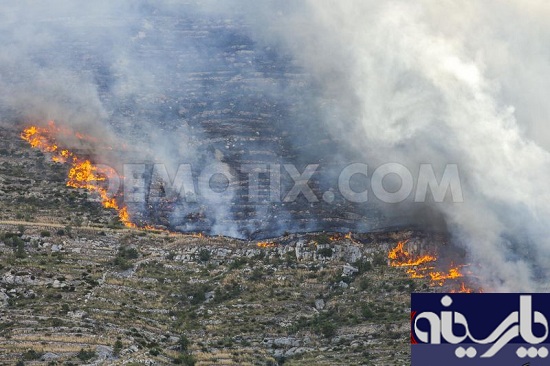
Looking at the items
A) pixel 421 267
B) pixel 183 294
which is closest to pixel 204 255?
pixel 183 294

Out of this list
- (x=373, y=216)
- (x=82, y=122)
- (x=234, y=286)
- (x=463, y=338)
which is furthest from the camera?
(x=82, y=122)

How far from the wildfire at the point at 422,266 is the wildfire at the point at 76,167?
87.8ft

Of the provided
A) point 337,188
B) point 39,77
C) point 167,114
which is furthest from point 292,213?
point 39,77

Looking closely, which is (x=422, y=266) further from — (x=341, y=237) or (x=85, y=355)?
(x=85, y=355)

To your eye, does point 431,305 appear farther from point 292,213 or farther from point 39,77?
point 39,77

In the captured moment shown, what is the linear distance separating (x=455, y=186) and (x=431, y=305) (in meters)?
49.8

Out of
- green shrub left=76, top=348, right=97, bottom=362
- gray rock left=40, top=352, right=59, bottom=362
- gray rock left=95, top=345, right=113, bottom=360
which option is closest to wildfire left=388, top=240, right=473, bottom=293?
gray rock left=95, top=345, right=113, bottom=360

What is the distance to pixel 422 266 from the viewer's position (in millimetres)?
89250

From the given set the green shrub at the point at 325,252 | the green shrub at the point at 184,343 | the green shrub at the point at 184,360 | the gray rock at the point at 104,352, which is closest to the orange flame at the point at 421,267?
the green shrub at the point at 325,252

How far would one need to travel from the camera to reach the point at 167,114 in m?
118

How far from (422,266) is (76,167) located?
41540 mm

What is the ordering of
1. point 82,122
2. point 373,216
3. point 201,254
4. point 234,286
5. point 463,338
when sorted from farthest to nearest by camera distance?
1. point 82,122
2. point 373,216
3. point 201,254
4. point 234,286
5. point 463,338

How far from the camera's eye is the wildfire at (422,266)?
85.2 meters

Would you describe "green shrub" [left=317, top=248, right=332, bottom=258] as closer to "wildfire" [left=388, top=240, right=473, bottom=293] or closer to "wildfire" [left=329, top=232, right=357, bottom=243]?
"wildfire" [left=329, top=232, right=357, bottom=243]
